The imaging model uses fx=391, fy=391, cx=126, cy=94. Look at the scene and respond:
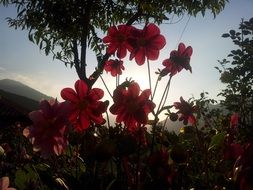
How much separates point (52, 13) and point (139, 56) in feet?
32.3

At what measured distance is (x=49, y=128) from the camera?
56.4 inches

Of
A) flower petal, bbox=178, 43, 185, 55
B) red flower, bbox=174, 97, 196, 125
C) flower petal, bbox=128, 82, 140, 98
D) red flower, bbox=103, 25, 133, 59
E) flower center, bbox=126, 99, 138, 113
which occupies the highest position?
flower petal, bbox=178, 43, 185, 55

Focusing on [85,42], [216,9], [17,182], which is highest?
[216,9]

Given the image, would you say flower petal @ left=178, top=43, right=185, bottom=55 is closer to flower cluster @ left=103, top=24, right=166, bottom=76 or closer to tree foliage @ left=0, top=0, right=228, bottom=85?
flower cluster @ left=103, top=24, right=166, bottom=76

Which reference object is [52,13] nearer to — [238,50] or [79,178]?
[238,50]

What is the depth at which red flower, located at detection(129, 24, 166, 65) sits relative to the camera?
5.83 feet

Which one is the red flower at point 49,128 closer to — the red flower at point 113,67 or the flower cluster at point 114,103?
the flower cluster at point 114,103

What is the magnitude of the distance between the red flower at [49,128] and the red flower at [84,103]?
180 millimetres

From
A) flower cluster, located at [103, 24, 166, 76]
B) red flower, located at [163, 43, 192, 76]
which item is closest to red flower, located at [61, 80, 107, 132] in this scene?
flower cluster, located at [103, 24, 166, 76]

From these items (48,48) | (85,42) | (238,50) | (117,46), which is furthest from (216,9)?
(117,46)

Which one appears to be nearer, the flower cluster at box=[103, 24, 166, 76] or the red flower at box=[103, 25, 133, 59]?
the flower cluster at box=[103, 24, 166, 76]

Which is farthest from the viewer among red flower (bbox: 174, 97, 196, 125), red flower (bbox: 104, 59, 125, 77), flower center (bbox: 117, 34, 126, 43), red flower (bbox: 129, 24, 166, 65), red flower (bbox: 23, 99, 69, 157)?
red flower (bbox: 104, 59, 125, 77)

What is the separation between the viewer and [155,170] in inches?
47.2

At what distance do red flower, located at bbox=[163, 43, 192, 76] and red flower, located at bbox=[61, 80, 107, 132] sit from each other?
1.34 feet
